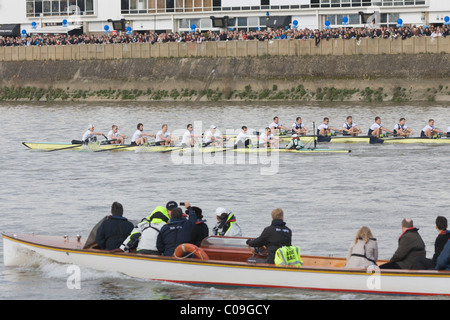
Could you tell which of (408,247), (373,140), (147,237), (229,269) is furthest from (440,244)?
(373,140)

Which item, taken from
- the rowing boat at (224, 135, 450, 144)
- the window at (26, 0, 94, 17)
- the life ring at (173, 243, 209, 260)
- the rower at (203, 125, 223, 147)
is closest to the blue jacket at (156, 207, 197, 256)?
the life ring at (173, 243, 209, 260)

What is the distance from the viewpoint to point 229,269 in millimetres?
20156

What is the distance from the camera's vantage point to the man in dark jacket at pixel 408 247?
18750 millimetres

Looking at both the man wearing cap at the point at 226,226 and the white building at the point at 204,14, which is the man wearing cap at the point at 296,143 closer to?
the man wearing cap at the point at 226,226

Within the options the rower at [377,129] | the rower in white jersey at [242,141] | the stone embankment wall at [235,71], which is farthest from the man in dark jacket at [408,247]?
the stone embankment wall at [235,71]

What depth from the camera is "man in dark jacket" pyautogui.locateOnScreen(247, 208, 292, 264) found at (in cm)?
1961

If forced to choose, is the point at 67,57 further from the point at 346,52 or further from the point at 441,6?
the point at 441,6

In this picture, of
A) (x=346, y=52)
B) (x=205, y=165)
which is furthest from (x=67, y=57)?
(x=205, y=165)

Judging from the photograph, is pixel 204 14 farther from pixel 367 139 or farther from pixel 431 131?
pixel 431 131

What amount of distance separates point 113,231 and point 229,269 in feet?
9.62

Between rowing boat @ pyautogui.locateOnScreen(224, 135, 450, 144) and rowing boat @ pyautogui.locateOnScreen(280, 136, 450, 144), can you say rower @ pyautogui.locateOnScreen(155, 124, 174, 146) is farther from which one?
rowing boat @ pyautogui.locateOnScreen(280, 136, 450, 144)

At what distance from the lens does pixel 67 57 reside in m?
85.1

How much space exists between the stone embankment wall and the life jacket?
167ft

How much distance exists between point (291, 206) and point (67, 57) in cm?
5788
